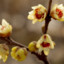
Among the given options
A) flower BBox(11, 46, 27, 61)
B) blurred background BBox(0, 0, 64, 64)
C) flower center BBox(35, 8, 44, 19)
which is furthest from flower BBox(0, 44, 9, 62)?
blurred background BBox(0, 0, 64, 64)

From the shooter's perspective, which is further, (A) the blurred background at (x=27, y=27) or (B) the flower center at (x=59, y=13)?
(A) the blurred background at (x=27, y=27)

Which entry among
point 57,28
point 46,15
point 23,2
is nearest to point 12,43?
point 46,15

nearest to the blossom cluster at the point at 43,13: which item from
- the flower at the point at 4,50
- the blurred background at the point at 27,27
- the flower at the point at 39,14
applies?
the flower at the point at 39,14

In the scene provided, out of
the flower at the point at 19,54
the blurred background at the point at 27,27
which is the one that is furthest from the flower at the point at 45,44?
the blurred background at the point at 27,27

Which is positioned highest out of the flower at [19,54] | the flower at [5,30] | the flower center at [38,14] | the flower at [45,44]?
the flower center at [38,14]

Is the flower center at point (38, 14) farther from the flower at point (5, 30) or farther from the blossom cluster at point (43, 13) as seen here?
the flower at point (5, 30)

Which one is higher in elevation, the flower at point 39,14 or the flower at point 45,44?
the flower at point 39,14

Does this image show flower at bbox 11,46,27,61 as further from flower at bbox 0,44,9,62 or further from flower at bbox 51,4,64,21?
flower at bbox 51,4,64,21

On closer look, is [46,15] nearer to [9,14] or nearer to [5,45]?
[5,45]
